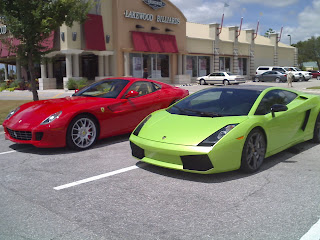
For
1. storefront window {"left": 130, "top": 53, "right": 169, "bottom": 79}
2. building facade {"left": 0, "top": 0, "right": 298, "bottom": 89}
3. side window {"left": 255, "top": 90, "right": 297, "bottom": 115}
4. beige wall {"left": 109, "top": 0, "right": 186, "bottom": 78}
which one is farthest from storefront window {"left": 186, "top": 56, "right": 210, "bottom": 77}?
side window {"left": 255, "top": 90, "right": 297, "bottom": 115}

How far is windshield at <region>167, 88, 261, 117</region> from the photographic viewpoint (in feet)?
16.9

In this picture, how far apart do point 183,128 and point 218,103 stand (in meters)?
1.02

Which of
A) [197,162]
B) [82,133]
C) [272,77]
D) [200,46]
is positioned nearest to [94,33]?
[200,46]

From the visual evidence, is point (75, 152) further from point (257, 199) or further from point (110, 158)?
point (257, 199)

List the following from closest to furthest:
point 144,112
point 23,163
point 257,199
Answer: point 257,199, point 23,163, point 144,112

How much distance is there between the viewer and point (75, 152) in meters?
6.32

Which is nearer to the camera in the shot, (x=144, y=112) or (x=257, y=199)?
(x=257, y=199)

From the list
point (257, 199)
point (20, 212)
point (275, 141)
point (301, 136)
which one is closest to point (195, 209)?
point (257, 199)

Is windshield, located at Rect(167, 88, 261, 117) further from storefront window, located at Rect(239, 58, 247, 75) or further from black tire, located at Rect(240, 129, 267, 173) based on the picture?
storefront window, located at Rect(239, 58, 247, 75)

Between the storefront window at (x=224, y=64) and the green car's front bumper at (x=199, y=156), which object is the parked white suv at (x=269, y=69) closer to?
the storefront window at (x=224, y=64)

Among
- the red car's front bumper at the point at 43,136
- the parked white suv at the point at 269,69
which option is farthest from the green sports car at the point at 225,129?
the parked white suv at the point at 269,69

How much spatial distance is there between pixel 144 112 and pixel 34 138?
8.05 ft

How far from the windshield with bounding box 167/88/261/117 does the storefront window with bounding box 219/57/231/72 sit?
118 feet

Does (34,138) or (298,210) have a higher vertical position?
(34,138)
